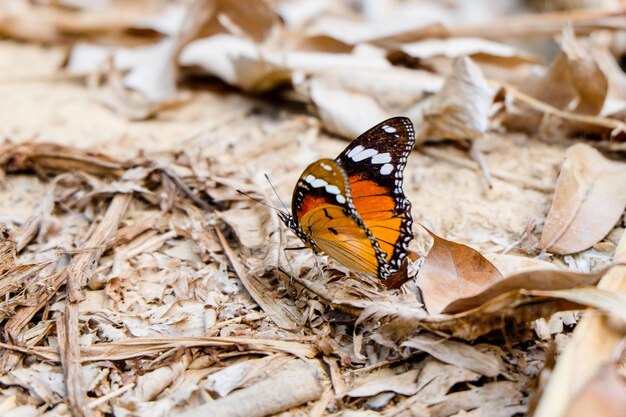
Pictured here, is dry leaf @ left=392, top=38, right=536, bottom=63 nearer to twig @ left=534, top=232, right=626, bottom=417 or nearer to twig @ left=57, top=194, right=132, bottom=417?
twig @ left=57, top=194, right=132, bottom=417

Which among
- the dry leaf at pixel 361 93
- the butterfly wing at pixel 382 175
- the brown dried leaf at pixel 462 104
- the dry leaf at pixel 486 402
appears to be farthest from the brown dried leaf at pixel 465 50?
the dry leaf at pixel 486 402

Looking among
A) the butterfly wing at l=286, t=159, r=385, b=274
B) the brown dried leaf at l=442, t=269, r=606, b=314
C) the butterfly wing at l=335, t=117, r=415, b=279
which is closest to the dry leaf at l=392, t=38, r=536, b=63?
the butterfly wing at l=335, t=117, r=415, b=279

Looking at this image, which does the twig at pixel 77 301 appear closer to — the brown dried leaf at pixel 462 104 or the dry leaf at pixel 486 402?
the dry leaf at pixel 486 402

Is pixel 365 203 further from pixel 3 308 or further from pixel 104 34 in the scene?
pixel 104 34

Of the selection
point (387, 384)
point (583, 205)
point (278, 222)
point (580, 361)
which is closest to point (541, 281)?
point (580, 361)

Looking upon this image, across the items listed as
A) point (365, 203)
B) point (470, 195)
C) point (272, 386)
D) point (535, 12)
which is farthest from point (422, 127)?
point (535, 12)
